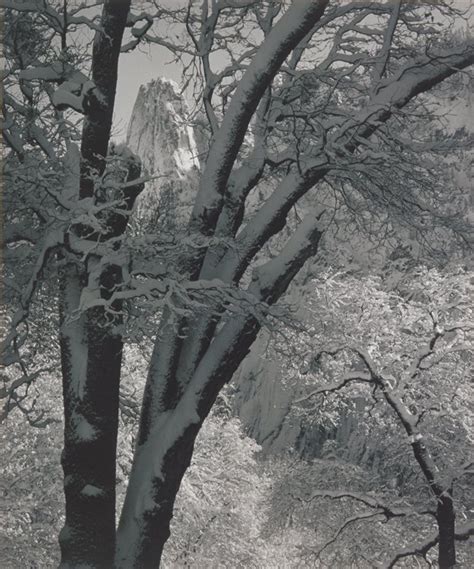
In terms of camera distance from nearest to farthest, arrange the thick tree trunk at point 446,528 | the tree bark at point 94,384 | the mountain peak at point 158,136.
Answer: the tree bark at point 94,384, the thick tree trunk at point 446,528, the mountain peak at point 158,136

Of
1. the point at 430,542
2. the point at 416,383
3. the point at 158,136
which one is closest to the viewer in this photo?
the point at 430,542

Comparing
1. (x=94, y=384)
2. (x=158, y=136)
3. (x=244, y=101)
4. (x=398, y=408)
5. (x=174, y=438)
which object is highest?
(x=158, y=136)

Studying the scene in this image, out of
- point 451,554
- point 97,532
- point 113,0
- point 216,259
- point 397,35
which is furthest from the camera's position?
point 451,554

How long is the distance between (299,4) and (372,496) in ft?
25.1

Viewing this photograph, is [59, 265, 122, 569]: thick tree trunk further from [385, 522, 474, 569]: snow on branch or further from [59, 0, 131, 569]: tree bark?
[385, 522, 474, 569]: snow on branch

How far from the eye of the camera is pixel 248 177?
14.8 feet

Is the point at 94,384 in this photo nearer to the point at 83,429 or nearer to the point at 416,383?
the point at 83,429

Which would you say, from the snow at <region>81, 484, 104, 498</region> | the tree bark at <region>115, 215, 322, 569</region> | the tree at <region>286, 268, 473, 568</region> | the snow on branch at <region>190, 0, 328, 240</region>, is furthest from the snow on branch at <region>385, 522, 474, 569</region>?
the snow on branch at <region>190, 0, 328, 240</region>

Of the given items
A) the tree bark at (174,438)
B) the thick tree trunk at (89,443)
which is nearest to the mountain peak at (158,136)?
the tree bark at (174,438)

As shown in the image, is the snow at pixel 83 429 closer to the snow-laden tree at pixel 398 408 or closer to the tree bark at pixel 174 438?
the tree bark at pixel 174 438

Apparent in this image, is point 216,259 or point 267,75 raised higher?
point 267,75

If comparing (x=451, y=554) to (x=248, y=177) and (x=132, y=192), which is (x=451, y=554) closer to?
(x=248, y=177)

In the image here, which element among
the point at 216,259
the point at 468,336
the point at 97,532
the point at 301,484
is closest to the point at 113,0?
the point at 216,259

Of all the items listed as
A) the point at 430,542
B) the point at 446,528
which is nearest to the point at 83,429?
the point at 446,528
